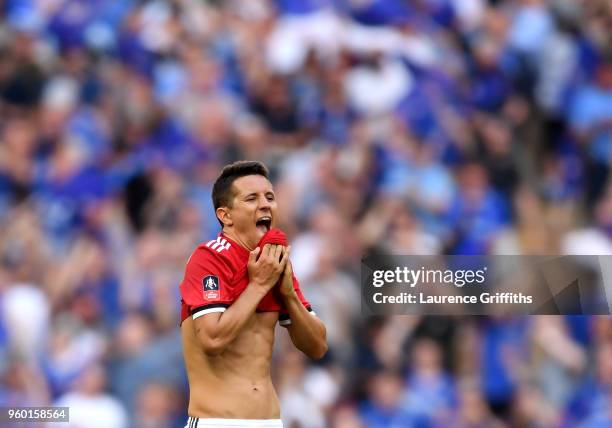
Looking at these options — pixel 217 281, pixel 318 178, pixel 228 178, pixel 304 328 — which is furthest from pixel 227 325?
pixel 318 178

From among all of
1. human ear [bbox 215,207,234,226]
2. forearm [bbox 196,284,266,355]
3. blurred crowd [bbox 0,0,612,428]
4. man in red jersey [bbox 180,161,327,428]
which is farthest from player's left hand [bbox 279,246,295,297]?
blurred crowd [bbox 0,0,612,428]

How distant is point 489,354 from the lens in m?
6.99

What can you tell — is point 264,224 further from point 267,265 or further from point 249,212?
point 267,265

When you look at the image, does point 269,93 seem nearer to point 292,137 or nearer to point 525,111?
point 292,137

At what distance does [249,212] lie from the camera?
12.4 feet

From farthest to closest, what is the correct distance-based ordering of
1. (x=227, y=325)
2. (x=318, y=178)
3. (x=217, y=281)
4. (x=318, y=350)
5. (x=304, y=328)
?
(x=318, y=178), (x=318, y=350), (x=304, y=328), (x=217, y=281), (x=227, y=325)

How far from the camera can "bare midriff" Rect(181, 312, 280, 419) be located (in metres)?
3.65

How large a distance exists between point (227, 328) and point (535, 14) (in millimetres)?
4737

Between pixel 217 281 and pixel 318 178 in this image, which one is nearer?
pixel 217 281

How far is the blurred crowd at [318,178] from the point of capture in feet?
23.0

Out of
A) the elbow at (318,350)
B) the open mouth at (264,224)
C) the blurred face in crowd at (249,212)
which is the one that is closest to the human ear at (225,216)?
the blurred face in crowd at (249,212)

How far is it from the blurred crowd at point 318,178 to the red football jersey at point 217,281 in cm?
333

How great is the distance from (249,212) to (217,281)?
31 cm

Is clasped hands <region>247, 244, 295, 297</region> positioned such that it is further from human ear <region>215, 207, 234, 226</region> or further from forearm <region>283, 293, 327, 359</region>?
human ear <region>215, 207, 234, 226</region>
